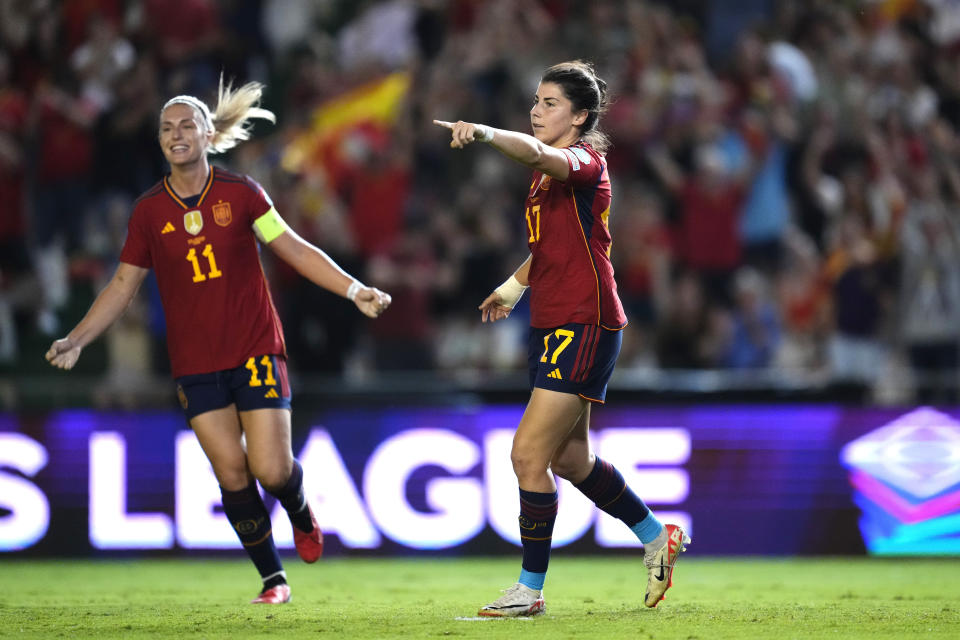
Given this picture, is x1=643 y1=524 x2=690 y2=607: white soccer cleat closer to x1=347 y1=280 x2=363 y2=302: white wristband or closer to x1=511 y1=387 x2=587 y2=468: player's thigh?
x1=511 y1=387 x2=587 y2=468: player's thigh

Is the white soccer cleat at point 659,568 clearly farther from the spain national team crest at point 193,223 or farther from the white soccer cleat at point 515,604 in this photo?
the spain national team crest at point 193,223

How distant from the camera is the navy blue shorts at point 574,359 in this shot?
5773 mm

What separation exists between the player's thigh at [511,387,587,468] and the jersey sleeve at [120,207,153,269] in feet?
6.99

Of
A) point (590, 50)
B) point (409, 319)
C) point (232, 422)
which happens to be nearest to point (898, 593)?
point (232, 422)

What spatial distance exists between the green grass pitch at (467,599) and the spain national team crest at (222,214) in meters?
1.90

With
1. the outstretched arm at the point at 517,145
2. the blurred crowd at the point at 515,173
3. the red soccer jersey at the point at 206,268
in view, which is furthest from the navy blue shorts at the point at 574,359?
the blurred crowd at the point at 515,173

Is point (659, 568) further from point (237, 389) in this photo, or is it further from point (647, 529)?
point (237, 389)

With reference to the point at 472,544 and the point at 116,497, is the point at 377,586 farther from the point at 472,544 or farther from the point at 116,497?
the point at 116,497

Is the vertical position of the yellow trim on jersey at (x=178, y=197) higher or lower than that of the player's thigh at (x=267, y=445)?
higher

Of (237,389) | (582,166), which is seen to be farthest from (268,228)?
(582,166)

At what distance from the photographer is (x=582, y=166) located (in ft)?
18.6

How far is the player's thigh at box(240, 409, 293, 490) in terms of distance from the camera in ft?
20.7

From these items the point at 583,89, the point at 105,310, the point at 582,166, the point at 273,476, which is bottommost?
the point at 273,476

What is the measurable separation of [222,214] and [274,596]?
6.41 feet
